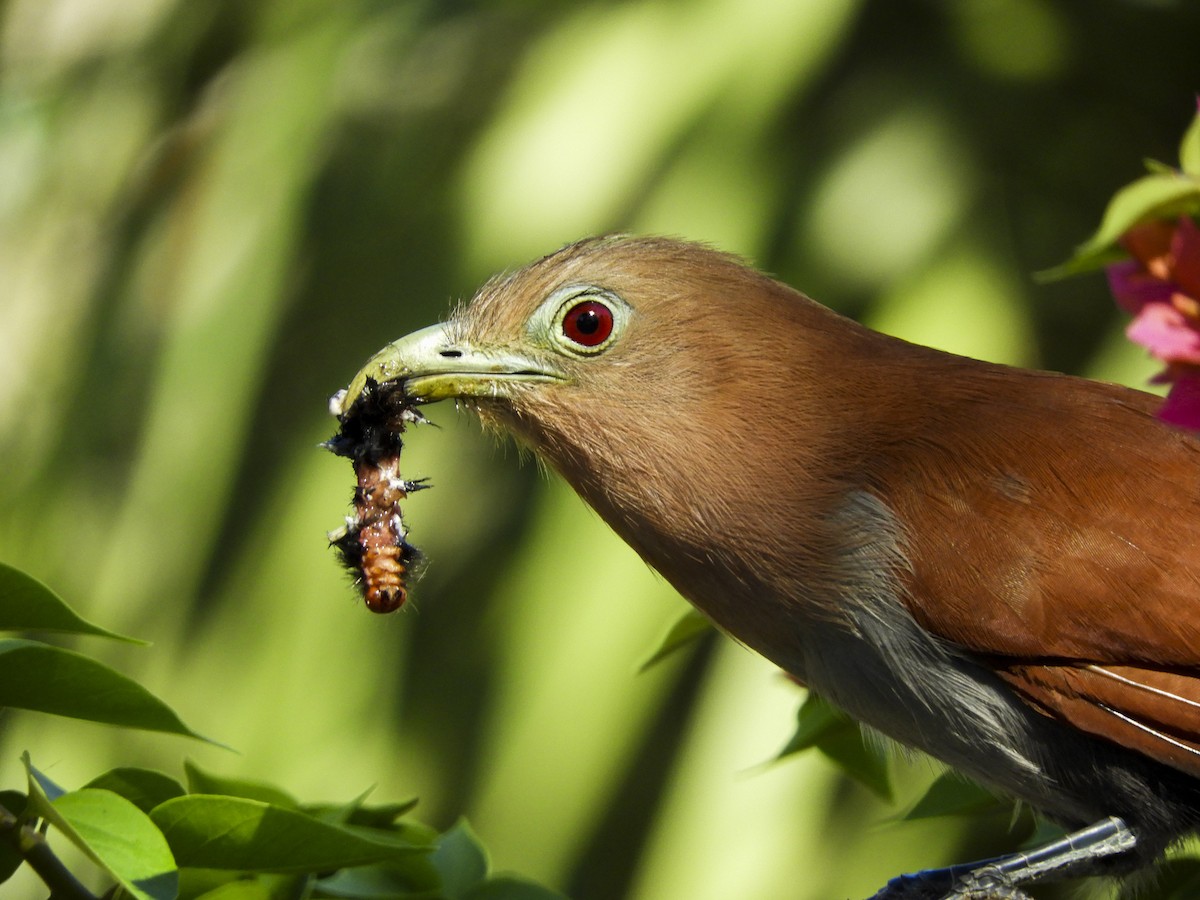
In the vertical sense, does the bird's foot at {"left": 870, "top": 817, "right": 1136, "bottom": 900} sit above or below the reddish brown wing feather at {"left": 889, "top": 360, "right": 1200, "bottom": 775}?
below

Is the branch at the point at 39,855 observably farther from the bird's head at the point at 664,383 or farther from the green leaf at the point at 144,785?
the bird's head at the point at 664,383

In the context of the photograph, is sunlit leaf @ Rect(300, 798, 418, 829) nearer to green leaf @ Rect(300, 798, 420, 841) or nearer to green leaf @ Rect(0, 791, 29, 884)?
green leaf @ Rect(300, 798, 420, 841)

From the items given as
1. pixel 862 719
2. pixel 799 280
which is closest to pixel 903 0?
pixel 799 280

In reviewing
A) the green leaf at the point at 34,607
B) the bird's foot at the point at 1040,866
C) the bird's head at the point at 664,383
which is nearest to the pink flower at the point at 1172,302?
the bird's head at the point at 664,383

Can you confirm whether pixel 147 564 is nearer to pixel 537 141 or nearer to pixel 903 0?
pixel 537 141

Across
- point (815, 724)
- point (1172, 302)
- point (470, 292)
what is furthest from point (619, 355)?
point (470, 292)

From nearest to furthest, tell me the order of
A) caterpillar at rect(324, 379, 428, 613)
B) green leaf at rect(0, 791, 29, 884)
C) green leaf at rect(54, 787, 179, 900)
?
green leaf at rect(54, 787, 179, 900) → green leaf at rect(0, 791, 29, 884) → caterpillar at rect(324, 379, 428, 613)

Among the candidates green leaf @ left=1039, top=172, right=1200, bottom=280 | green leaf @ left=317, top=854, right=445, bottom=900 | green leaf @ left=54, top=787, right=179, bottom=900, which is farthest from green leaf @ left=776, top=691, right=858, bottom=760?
green leaf @ left=54, top=787, right=179, bottom=900
